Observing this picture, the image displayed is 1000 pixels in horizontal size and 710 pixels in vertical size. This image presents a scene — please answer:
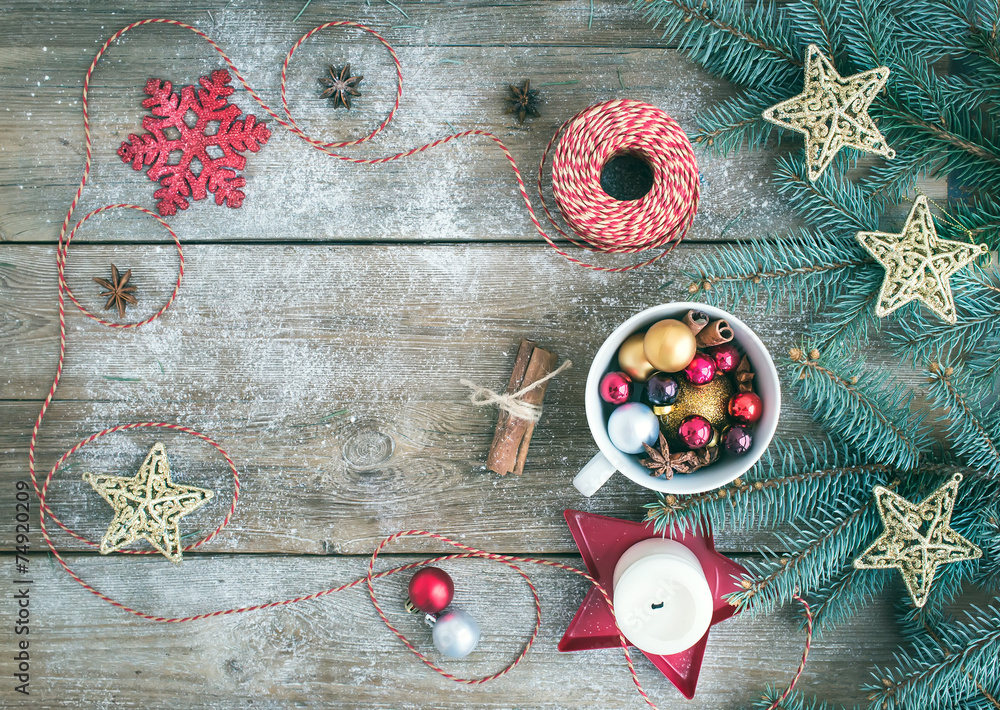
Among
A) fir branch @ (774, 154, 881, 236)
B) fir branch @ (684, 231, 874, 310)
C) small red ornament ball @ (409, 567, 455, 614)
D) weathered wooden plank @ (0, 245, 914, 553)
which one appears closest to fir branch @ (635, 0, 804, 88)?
fir branch @ (774, 154, 881, 236)

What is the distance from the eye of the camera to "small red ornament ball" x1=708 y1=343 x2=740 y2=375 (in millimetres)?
799

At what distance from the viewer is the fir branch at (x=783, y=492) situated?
0.88 metres

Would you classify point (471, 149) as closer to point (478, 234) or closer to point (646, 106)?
point (478, 234)

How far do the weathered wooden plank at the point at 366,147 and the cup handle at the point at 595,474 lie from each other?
1.25 feet

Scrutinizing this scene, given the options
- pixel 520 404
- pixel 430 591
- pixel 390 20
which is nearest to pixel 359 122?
pixel 390 20

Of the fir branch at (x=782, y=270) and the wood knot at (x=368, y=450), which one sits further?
the wood knot at (x=368, y=450)

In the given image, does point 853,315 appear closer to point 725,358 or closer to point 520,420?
point 725,358

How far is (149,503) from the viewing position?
3.11 feet

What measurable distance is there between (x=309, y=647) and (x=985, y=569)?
1048 millimetres

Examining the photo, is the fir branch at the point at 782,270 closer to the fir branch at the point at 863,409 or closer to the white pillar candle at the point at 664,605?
the fir branch at the point at 863,409

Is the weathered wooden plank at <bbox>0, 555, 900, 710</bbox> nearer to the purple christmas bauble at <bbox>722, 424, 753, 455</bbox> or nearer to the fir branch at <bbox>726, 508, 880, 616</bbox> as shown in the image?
the fir branch at <bbox>726, 508, 880, 616</bbox>

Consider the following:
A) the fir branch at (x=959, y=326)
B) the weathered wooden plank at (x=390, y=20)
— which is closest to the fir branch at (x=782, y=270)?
the fir branch at (x=959, y=326)

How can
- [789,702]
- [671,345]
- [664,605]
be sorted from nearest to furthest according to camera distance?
[671,345] → [664,605] → [789,702]

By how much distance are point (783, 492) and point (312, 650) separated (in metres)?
0.78
